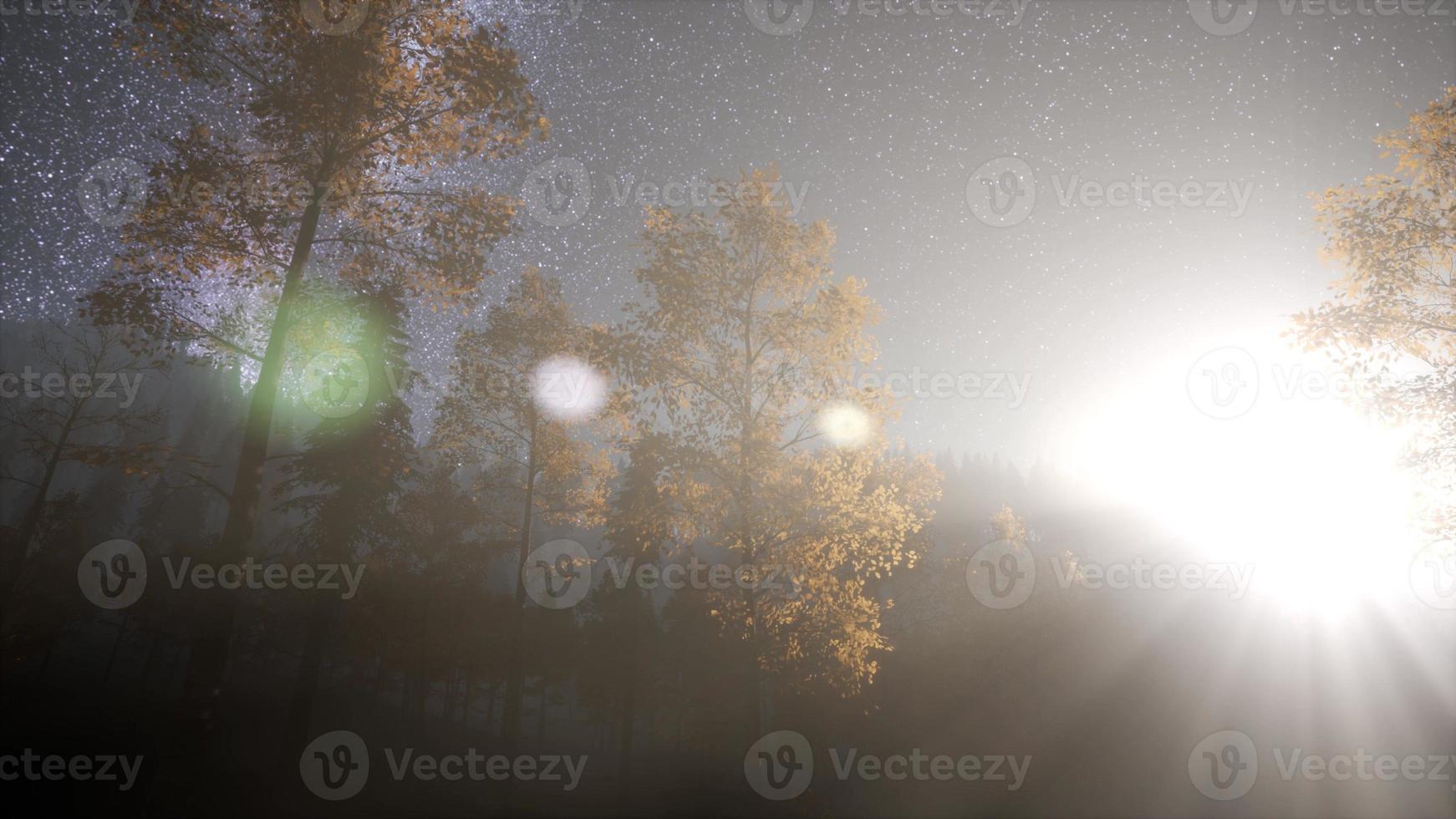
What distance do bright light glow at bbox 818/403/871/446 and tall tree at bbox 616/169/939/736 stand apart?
2 cm

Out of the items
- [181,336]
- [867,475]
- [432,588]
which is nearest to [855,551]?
[867,475]

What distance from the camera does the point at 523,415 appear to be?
16422mm

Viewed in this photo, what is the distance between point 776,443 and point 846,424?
4.46 ft

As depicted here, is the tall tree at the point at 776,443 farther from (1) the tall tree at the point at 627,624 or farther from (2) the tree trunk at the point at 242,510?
(1) the tall tree at the point at 627,624

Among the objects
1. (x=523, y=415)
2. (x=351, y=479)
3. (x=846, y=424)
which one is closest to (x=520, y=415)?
(x=523, y=415)

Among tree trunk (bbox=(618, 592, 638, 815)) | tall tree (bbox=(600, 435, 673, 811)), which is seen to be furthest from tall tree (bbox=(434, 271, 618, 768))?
tree trunk (bbox=(618, 592, 638, 815))

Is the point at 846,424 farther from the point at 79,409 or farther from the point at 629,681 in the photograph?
the point at 79,409

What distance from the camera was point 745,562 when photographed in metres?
10.3

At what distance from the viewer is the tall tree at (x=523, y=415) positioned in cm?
1602

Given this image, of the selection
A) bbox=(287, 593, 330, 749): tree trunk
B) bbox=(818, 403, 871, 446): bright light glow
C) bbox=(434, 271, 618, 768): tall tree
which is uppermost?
bbox=(434, 271, 618, 768): tall tree

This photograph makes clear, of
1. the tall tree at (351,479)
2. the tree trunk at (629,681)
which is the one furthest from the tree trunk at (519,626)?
the tree trunk at (629,681)

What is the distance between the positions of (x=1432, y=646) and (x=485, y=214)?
8569 centimetres

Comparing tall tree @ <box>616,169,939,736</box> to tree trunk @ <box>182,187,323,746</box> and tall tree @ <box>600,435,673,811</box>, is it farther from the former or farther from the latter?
tall tree @ <box>600,435,673,811</box>

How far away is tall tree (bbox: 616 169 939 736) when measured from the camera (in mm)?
10102
